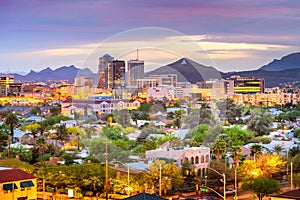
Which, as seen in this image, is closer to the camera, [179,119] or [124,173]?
[124,173]

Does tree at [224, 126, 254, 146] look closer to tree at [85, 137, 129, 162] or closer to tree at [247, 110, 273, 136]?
tree at [247, 110, 273, 136]

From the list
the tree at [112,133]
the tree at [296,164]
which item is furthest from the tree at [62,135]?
the tree at [296,164]

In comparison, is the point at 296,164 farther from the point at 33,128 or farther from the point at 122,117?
the point at 33,128

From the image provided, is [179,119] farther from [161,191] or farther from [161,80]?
[161,191]

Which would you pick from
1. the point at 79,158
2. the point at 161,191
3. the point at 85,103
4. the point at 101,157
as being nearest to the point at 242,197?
the point at 161,191

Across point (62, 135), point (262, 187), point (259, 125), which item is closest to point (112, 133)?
point (62, 135)

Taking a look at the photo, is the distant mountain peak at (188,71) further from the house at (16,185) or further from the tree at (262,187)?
the house at (16,185)
